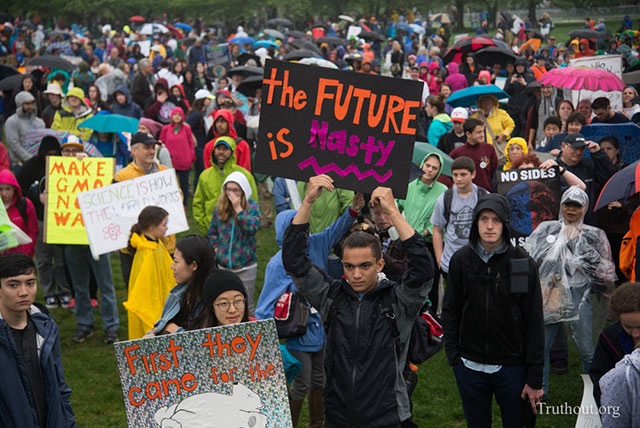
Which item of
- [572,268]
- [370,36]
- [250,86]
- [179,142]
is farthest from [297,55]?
[572,268]

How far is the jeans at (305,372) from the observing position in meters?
6.23

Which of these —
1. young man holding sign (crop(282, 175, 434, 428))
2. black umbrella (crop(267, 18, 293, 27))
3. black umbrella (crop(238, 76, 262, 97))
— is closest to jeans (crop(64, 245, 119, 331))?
young man holding sign (crop(282, 175, 434, 428))

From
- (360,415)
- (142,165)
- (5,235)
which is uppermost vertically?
(142,165)

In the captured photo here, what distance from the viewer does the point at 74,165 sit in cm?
936

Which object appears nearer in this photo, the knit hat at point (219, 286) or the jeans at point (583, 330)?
the knit hat at point (219, 286)

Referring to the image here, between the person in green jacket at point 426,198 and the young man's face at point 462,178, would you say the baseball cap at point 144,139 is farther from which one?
the young man's face at point 462,178

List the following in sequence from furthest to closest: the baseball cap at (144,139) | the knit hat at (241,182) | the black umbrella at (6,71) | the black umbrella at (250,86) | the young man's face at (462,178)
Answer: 1. the black umbrella at (6,71)
2. the black umbrella at (250,86)
3. the baseball cap at (144,139)
4. the knit hat at (241,182)
5. the young man's face at (462,178)

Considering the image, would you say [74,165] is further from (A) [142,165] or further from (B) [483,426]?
(B) [483,426]

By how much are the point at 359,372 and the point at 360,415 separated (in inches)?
9.3

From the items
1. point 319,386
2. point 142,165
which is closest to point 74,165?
point 142,165

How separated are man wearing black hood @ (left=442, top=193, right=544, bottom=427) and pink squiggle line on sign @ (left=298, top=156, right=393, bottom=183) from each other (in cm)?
77

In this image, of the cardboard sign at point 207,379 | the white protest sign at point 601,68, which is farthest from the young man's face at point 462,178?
the white protest sign at point 601,68

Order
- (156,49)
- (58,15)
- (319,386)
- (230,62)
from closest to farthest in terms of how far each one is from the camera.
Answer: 1. (319,386)
2. (230,62)
3. (156,49)
4. (58,15)

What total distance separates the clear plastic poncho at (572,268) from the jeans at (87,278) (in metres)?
4.70
